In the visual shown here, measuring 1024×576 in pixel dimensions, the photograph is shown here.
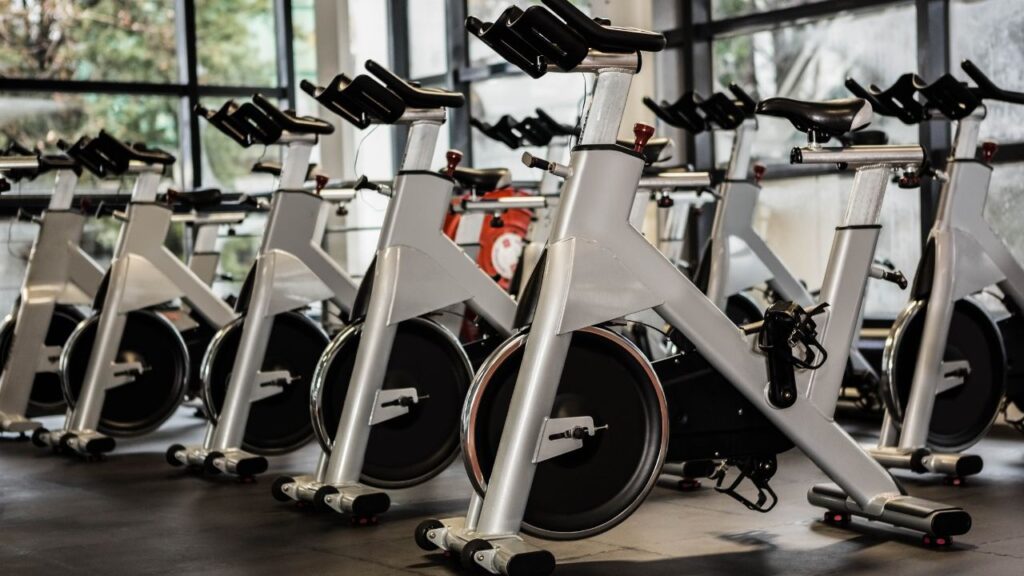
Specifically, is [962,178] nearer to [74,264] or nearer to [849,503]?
[849,503]

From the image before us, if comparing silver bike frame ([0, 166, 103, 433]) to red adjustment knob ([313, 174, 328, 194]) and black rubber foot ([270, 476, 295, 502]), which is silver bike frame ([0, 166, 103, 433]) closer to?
red adjustment knob ([313, 174, 328, 194])

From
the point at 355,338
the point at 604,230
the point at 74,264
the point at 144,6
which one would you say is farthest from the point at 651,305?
the point at 144,6

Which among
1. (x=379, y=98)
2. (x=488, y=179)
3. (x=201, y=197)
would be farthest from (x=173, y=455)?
(x=379, y=98)

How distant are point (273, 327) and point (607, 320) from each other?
2101 mm

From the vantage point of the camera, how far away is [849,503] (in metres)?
3.33

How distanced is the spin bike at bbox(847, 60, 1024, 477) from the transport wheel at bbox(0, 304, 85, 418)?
3887 mm

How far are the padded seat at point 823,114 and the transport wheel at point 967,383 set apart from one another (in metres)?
1.12

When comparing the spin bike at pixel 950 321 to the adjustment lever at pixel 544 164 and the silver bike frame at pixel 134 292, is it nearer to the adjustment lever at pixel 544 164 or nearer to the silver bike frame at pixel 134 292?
the adjustment lever at pixel 544 164

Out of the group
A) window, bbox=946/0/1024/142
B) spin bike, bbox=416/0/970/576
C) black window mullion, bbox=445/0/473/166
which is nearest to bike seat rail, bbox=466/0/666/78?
spin bike, bbox=416/0/970/576

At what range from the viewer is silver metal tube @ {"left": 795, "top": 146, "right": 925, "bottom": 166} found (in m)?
3.14

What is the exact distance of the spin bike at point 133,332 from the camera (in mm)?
5266

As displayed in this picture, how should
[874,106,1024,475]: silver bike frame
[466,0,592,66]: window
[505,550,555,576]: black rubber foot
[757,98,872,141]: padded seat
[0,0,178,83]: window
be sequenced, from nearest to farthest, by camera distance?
[505,550,555,576]: black rubber foot < [757,98,872,141]: padded seat < [874,106,1024,475]: silver bike frame < [0,0,178,83]: window < [466,0,592,66]: window

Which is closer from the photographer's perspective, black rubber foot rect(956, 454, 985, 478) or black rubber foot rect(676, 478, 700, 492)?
black rubber foot rect(956, 454, 985, 478)

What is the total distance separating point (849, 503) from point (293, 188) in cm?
225
